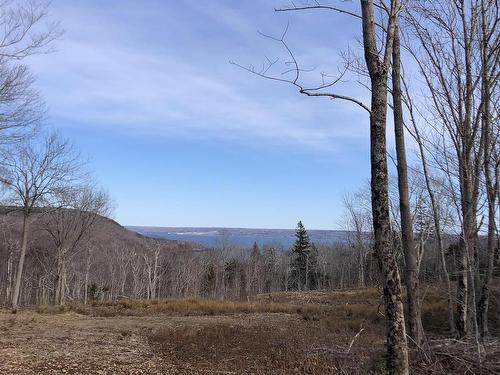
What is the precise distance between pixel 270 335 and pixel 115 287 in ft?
215

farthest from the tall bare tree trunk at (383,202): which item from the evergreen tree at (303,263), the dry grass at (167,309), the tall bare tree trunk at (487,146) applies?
the evergreen tree at (303,263)

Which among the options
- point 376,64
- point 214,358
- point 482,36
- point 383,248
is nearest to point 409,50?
point 482,36

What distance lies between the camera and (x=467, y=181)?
8.95 meters

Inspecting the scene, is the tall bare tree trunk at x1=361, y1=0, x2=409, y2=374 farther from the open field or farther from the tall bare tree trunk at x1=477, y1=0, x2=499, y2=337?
the tall bare tree trunk at x1=477, y1=0, x2=499, y2=337

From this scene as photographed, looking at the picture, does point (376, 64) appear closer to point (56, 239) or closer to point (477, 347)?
point (477, 347)

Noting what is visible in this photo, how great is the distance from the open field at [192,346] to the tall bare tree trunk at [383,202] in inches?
37.6

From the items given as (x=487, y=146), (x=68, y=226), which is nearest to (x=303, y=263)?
(x=68, y=226)

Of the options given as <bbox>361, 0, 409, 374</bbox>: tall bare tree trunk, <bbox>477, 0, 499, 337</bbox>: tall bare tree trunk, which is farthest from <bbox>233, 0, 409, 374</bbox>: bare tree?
<bbox>477, 0, 499, 337</bbox>: tall bare tree trunk

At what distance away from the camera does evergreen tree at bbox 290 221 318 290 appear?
222 ft

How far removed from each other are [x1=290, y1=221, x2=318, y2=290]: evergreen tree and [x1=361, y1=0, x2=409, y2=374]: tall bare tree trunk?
200 feet

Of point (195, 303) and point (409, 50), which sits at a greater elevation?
point (409, 50)

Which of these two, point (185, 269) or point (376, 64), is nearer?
point (376, 64)

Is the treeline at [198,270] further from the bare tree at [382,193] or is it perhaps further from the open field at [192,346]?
the bare tree at [382,193]

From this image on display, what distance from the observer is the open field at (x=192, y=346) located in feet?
22.6
